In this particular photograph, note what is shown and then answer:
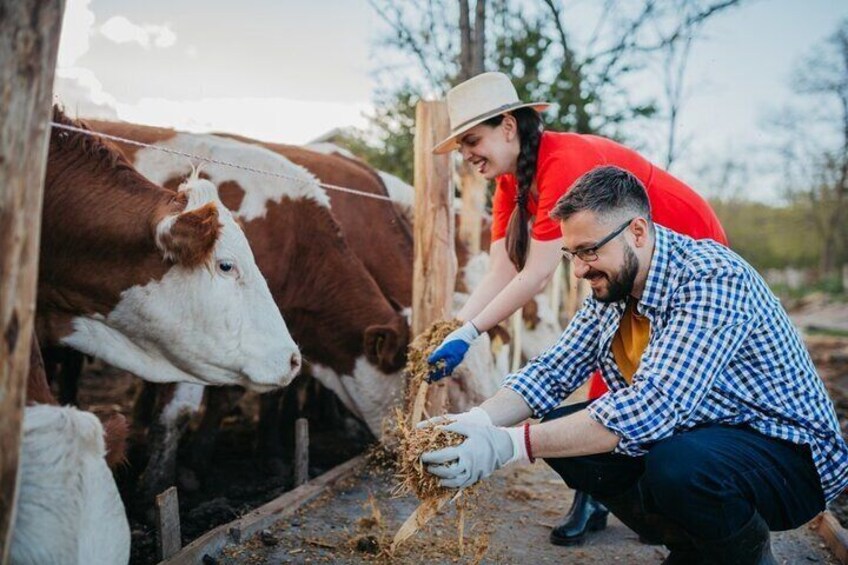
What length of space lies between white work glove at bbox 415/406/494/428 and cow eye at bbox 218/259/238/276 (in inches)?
52.8

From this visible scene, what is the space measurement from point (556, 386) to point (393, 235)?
3364 millimetres

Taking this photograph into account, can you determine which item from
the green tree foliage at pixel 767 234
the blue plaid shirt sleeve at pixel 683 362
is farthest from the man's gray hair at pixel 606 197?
the green tree foliage at pixel 767 234

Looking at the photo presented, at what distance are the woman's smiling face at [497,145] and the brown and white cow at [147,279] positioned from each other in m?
1.21

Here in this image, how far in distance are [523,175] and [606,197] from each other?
1.05 m

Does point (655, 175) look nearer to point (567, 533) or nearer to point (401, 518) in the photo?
point (567, 533)

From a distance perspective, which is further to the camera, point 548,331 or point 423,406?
point 548,331

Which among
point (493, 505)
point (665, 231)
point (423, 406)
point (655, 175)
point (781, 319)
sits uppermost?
point (655, 175)

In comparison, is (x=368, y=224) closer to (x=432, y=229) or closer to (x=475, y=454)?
(x=432, y=229)

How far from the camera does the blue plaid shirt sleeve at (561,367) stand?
9.41 ft

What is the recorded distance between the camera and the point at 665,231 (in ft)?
8.53

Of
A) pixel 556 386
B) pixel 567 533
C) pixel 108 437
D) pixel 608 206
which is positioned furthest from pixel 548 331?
pixel 108 437

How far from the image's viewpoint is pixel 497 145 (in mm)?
3480

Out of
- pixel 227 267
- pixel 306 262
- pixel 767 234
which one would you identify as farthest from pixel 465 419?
pixel 767 234

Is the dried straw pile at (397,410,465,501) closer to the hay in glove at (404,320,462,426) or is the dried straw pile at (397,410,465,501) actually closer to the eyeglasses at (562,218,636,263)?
the eyeglasses at (562,218,636,263)
